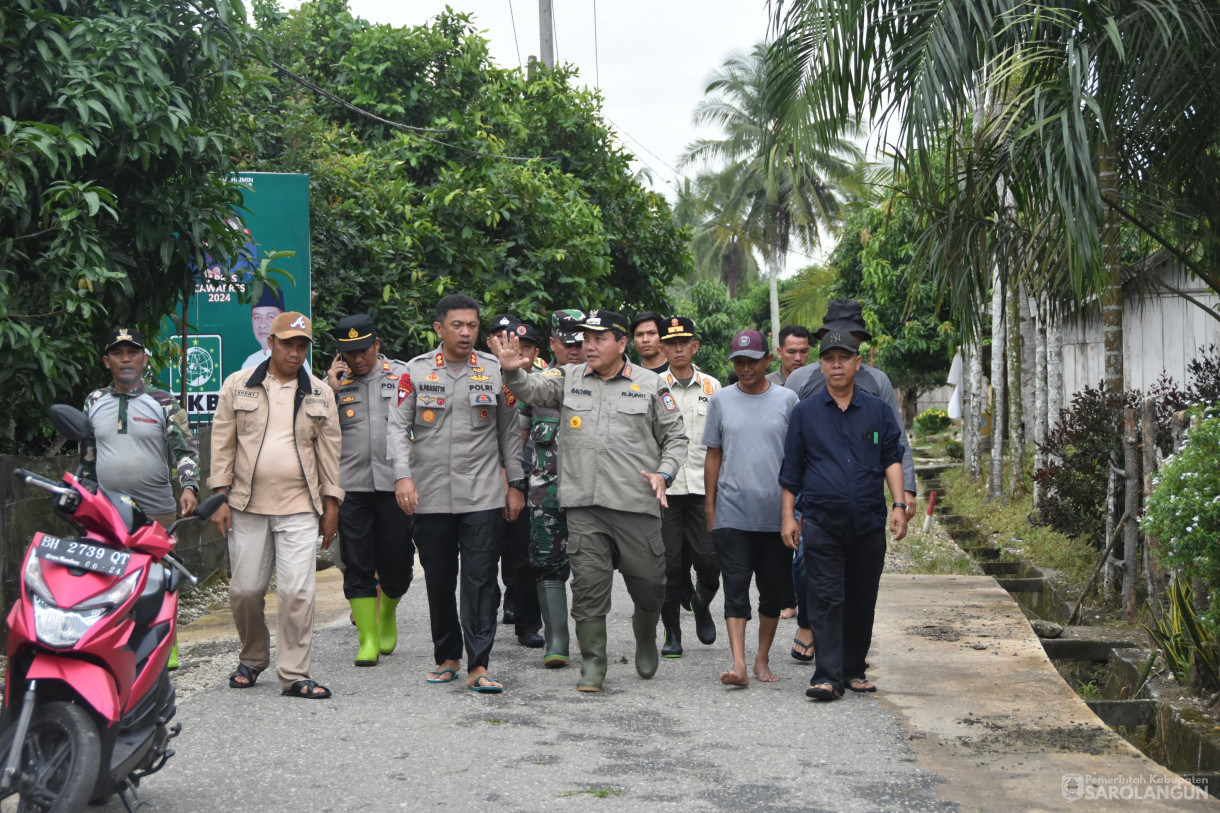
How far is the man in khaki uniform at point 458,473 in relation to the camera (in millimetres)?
6914

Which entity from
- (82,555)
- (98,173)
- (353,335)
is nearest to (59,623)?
(82,555)

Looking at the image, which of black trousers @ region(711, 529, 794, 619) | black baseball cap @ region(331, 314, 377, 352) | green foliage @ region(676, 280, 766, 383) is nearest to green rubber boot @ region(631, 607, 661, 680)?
black trousers @ region(711, 529, 794, 619)

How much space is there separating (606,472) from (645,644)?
3.49 feet

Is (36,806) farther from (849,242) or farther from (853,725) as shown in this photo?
(849,242)

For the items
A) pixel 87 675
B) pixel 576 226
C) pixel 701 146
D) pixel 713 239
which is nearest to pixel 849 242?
pixel 701 146

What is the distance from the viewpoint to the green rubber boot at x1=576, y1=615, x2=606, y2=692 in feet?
22.6

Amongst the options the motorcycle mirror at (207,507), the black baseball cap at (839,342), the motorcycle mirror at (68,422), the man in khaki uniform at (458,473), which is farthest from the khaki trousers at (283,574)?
the black baseball cap at (839,342)

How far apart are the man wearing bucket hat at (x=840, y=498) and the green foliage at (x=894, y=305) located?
67.4ft

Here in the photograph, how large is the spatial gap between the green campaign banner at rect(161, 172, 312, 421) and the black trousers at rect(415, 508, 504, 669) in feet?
20.8

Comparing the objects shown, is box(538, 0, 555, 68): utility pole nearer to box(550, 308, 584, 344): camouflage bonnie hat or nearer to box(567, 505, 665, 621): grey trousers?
box(550, 308, 584, 344): camouflage bonnie hat

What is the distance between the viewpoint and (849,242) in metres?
36.8

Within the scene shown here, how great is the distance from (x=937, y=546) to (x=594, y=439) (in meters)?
8.03

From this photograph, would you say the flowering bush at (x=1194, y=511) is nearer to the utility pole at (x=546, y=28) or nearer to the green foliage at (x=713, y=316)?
the utility pole at (x=546, y=28)

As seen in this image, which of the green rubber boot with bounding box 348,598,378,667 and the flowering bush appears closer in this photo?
the flowering bush
